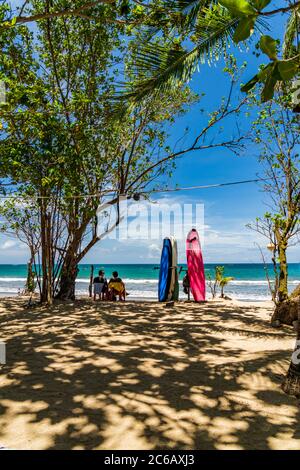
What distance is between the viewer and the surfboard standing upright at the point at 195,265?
510 inches

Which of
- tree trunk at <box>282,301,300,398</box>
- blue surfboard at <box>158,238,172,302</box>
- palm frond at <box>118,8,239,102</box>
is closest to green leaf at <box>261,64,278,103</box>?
tree trunk at <box>282,301,300,398</box>

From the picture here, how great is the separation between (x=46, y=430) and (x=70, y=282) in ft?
32.1

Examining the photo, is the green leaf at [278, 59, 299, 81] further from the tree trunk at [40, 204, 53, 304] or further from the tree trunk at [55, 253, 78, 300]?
the tree trunk at [55, 253, 78, 300]

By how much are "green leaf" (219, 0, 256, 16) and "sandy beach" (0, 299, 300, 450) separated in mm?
2888

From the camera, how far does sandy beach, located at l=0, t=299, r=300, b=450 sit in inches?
115

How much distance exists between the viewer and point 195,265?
43.1ft

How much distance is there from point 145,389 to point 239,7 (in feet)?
12.1

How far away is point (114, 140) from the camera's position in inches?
479

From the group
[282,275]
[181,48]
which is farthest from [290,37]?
[282,275]

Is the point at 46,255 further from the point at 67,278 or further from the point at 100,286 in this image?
the point at 100,286

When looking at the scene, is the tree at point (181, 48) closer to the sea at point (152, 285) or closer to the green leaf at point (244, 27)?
the green leaf at point (244, 27)

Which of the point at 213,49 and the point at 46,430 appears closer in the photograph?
the point at 46,430

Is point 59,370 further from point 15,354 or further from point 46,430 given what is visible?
point 46,430
